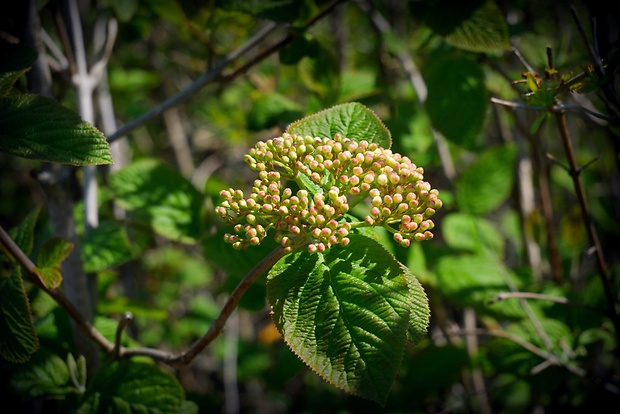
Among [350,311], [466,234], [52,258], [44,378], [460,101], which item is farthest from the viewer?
[466,234]

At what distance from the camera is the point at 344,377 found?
88 centimetres

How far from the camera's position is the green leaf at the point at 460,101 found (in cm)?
162

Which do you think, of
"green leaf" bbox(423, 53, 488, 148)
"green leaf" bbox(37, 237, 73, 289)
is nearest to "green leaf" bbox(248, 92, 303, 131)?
"green leaf" bbox(423, 53, 488, 148)

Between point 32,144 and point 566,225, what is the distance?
210cm

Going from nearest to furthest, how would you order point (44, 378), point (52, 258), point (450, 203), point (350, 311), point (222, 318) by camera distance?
point (350, 311) → point (222, 318) → point (52, 258) → point (44, 378) → point (450, 203)

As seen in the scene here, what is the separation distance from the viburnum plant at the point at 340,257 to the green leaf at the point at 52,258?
454 mm

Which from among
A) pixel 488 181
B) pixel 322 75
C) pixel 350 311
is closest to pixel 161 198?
pixel 322 75

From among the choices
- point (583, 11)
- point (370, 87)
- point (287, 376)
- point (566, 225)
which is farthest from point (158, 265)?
point (583, 11)

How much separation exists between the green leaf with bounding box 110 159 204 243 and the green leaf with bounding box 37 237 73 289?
417mm

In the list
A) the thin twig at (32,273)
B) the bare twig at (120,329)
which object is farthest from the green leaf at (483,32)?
the thin twig at (32,273)

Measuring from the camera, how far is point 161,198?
1.64m

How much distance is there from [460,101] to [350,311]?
102 centimetres

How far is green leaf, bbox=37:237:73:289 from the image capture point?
110 cm

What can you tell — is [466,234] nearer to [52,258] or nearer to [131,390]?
[131,390]
